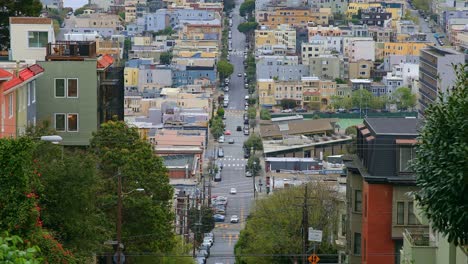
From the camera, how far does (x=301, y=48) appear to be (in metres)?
132

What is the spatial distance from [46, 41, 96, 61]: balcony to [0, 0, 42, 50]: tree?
2360 mm

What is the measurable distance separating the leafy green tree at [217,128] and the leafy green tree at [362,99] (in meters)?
8.88

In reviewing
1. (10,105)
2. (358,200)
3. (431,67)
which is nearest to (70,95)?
(10,105)

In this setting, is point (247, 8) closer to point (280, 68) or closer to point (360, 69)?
point (360, 69)

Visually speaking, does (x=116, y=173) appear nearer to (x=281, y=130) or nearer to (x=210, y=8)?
(x=281, y=130)

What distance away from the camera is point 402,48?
130 metres

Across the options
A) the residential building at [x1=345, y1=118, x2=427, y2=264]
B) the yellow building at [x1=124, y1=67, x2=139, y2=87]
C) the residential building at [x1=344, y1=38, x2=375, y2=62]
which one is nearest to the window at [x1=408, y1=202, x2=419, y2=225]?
the residential building at [x1=345, y1=118, x2=427, y2=264]

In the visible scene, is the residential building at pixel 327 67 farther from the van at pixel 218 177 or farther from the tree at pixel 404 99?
the van at pixel 218 177

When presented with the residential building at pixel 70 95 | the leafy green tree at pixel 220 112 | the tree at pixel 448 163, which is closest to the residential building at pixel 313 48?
the leafy green tree at pixel 220 112

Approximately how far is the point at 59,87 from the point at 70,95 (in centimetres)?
19

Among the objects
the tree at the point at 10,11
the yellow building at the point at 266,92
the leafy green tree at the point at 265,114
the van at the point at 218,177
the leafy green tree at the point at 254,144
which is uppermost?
the tree at the point at 10,11

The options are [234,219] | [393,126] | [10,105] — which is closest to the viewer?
[393,126]

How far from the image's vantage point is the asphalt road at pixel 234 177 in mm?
55875

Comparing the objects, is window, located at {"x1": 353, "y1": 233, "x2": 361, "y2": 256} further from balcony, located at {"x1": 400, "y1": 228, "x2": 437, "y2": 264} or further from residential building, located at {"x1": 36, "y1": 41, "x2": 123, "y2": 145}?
balcony, located at {"x1": 400, "y1": 228, "x2": 437, "y2": 264}
